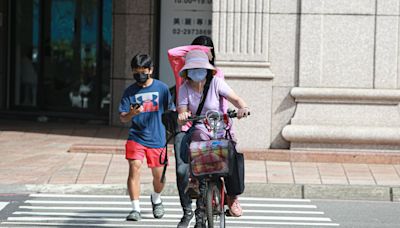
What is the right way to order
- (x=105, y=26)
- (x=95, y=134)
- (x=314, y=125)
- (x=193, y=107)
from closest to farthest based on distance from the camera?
1. (x=193, y=107)
2. (x=314, y=125)
3. (x=95, y=134)
4. (x=105, y=26)

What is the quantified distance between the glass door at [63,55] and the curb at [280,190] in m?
6.63

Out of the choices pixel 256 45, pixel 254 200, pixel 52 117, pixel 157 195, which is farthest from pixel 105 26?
pixel 157 195

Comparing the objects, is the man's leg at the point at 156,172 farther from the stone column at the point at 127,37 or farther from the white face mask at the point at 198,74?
the stone column at the point at 127,37

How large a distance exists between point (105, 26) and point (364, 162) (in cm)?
647

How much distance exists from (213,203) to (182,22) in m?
9.02

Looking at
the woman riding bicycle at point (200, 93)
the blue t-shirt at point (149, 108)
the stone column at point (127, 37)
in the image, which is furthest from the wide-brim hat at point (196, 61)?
the stone column at point (127, 37)

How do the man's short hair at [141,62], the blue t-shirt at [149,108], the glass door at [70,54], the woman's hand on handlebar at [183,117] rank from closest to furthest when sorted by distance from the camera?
the woman's hand on handlebar at [183,117], the man's short hair at [141,62], the blue t-shirt at [149,108], the glass door at [70,54]

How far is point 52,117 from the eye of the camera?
1923 centimetres

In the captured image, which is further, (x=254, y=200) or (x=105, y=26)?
(x=105, y=26)

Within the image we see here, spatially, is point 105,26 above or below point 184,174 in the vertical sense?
above

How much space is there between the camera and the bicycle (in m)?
8.90

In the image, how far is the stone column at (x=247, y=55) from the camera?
15078 mm

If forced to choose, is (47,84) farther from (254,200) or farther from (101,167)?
(254,200)

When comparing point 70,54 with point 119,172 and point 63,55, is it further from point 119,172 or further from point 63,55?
point 119,172
